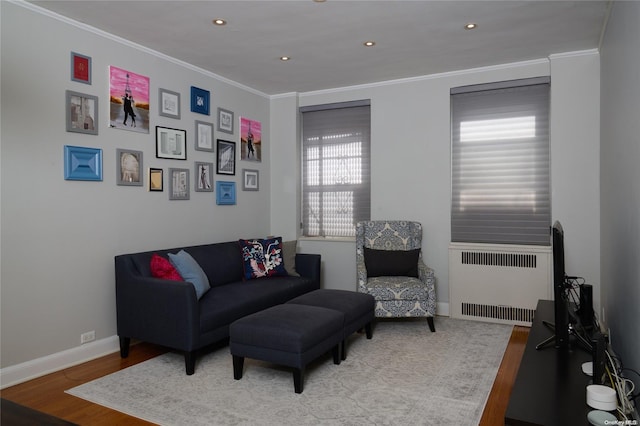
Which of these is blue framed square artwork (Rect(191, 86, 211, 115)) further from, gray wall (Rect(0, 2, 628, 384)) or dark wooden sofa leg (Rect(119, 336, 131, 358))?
dark wooden sofa leg (Rect(119, 336, 131, 358))

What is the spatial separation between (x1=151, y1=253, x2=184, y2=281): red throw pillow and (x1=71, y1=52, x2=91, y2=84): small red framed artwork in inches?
59.5

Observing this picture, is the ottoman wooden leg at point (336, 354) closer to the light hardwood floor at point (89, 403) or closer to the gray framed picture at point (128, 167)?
the light hardwood floor at point (89, 403)

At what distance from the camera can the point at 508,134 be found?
4.43 m

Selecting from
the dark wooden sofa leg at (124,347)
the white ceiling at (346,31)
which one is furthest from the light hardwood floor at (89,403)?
the white ceiling at (346,31)

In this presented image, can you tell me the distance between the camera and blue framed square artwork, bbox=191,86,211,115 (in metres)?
4.36

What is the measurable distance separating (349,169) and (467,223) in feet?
5.12

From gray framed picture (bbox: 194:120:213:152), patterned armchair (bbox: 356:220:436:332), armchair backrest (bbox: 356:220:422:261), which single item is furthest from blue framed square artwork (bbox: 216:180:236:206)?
patterned armchair (bbox: 356:220:436:332)

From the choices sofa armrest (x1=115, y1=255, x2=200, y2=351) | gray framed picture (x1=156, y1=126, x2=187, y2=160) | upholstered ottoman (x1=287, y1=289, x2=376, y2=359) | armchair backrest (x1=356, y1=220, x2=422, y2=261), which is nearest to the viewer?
sofa armrest (x1=115, y1=255, x2=200, y2=351)

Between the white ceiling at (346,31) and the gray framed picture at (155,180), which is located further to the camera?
the gray framed picture at (155,180)

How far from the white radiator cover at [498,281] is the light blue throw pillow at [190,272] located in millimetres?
2631

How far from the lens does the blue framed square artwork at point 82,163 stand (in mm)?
3203

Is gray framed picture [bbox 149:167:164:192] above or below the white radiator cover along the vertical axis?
above

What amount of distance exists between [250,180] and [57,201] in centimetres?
238

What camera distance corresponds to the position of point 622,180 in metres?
2.61
